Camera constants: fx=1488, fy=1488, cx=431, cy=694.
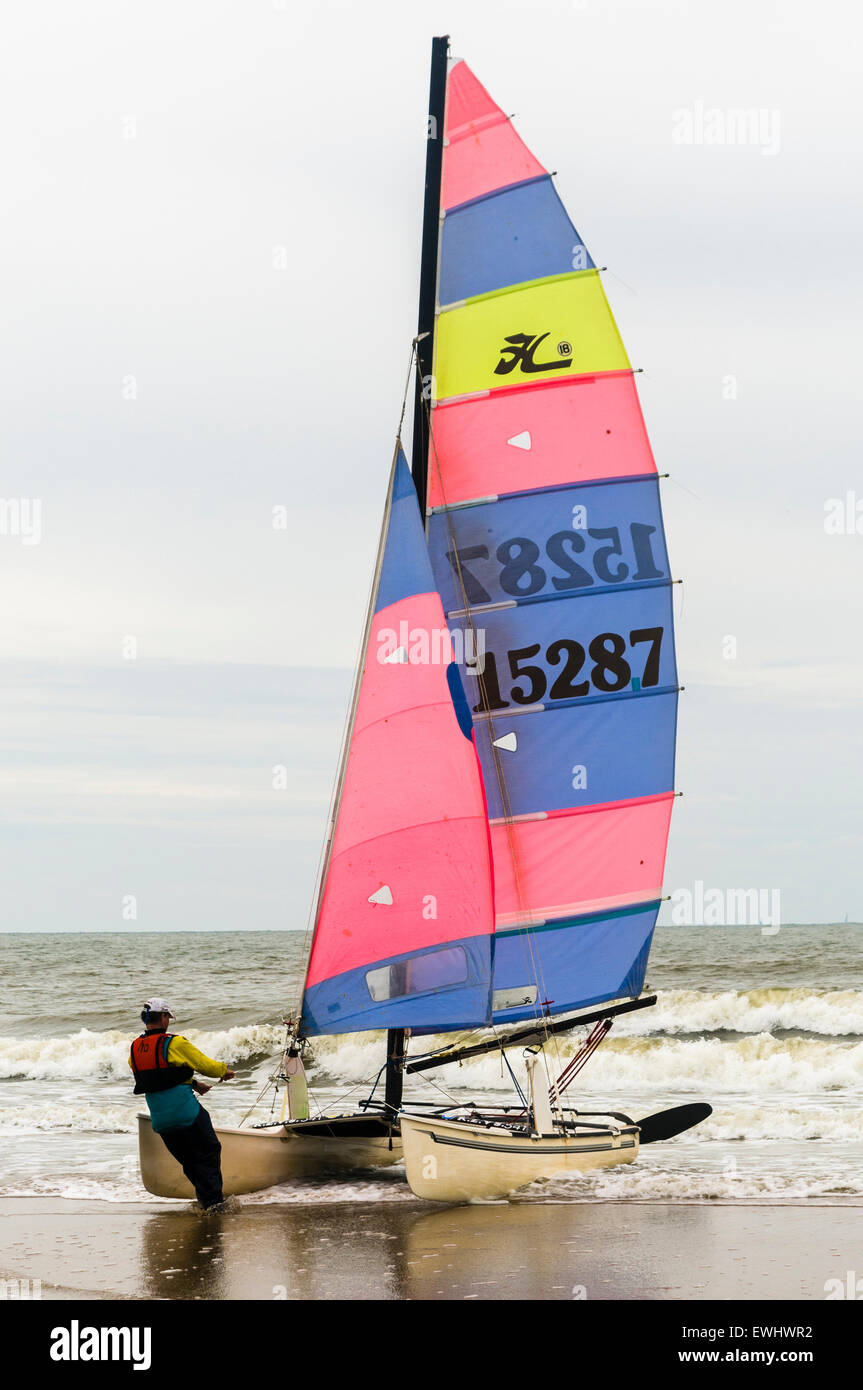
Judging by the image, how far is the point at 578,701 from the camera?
14266 mm

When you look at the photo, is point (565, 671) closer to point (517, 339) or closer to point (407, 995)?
point (517, 339)

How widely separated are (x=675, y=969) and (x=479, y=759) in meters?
30.6

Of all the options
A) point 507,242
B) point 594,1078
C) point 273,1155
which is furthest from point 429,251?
point 594,1078

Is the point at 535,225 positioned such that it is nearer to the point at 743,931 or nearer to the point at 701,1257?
the point at 701,1257

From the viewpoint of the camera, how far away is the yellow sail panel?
14.2m

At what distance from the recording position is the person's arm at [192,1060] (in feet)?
36.5

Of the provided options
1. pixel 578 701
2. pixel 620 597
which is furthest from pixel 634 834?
pixel 620 597

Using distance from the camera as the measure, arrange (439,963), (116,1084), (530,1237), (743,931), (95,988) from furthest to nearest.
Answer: (743,931), (95,988), (116,1084), (439,963), (530,1237)

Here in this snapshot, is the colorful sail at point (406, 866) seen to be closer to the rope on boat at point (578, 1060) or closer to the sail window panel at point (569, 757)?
the sail window panel at point (569, 757)

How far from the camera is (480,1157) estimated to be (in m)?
12.1

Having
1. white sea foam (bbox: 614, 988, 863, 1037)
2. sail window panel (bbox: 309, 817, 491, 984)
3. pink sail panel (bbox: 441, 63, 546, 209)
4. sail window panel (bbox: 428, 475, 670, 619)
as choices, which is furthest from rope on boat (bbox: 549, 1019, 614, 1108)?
white sea foam (bbox: 614, 988, 863, 1037)

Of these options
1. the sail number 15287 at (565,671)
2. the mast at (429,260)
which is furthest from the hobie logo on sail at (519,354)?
the sail number 15287 at (565,671)

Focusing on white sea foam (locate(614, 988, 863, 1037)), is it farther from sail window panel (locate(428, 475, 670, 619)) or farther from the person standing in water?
the person standing in water
